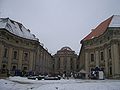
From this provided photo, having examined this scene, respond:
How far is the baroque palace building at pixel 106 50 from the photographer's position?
38.6 meters

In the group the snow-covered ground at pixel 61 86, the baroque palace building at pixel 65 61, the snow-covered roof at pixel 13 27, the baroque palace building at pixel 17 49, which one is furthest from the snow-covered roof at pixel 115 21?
the baroque palace building at pixel 65 61

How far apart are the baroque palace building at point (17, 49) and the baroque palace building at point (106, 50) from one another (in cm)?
1475

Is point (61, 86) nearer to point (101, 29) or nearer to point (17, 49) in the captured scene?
point (17, 49)

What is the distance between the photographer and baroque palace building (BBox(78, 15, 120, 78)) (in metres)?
38.6

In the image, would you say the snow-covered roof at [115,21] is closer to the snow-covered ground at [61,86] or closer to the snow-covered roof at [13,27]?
the snow-covered roof at [13,27]

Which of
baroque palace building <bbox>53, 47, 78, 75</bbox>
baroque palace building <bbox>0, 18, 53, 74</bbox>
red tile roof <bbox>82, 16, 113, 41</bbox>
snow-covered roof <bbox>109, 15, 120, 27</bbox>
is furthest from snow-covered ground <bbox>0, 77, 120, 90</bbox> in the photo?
baroque palace building <bbox>53, 47, 78, 75</bbox>

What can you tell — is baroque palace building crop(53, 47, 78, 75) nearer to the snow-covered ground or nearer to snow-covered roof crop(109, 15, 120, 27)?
snow-covered roof crop(109, 15, 120, 27)

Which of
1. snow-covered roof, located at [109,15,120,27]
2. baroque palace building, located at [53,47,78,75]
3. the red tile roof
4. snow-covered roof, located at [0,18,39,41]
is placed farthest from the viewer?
baroque palace building, located at [53,47,78,75]

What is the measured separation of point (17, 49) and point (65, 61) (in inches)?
1703

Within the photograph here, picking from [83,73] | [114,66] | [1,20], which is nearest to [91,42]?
[83,73]

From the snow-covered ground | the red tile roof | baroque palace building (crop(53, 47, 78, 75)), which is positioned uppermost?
the red tile roof

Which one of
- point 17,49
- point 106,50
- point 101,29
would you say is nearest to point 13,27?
point 17,49

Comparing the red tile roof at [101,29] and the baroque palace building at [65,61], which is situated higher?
the red tile roof at [101,29]

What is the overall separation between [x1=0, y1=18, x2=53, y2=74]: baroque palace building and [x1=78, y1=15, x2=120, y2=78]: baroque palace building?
48.4 feet
